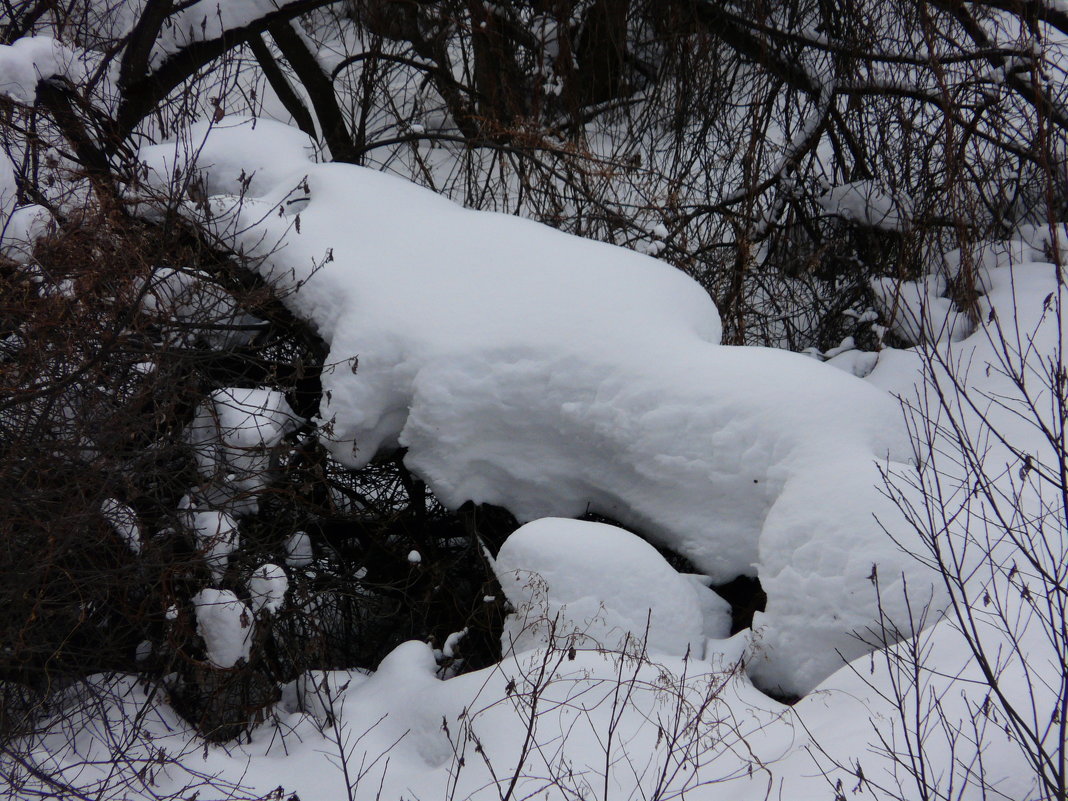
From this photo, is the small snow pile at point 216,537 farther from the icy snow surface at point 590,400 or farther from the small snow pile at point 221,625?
the icy snow surface at point 590,400

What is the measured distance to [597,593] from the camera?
3.60 m

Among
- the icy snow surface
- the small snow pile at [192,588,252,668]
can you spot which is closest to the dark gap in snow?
the icy snow surface

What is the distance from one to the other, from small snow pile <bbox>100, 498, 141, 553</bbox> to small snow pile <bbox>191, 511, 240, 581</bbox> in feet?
0.74

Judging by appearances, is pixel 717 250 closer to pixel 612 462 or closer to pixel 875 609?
pixel 612 462

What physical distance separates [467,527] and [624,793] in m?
1.68

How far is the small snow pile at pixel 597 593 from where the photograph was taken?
3.59 metres

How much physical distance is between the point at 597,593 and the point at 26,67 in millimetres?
3858

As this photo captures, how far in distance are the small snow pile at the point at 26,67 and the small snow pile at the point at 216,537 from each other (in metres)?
2.38

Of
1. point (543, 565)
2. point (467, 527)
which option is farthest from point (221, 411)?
point (543, 565)

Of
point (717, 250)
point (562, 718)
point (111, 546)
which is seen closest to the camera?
point (562, 718)

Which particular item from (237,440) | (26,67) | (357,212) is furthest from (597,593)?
(26,67)

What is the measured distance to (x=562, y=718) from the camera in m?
3.29

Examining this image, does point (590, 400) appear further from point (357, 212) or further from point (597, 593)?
point (357, 212)

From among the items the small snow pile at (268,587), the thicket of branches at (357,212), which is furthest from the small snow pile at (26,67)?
the small snow pile at (268,587)
